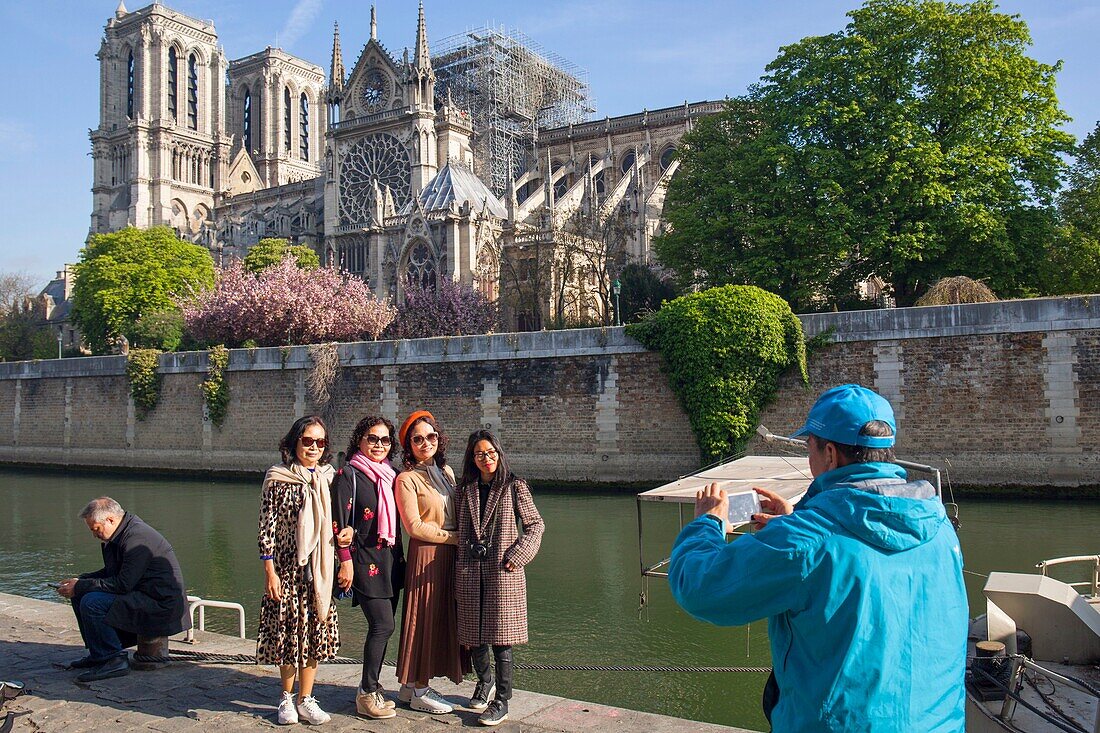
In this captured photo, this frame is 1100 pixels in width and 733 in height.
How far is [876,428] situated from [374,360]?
20965mm

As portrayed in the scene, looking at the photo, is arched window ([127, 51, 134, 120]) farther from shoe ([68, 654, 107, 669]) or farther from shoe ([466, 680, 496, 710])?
shoe ([466, 680, 496, 710])

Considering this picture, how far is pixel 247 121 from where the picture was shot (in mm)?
75312

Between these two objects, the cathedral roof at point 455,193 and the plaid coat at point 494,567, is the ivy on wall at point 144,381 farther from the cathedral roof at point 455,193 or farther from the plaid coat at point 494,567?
the plaid coat at point 494,567

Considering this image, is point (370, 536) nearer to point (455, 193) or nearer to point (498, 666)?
point (498, 666)

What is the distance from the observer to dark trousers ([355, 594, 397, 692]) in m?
4.64

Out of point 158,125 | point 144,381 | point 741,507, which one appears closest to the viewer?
point 741,507


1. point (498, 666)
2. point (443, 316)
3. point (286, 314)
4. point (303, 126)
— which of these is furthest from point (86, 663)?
point (303, 126)

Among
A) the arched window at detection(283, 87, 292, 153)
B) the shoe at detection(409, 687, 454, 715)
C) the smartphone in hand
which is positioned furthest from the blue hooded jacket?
the arched window at detection(283, 87, 292, 153)

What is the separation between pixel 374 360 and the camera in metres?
22.6

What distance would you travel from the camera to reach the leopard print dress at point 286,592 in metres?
4.67

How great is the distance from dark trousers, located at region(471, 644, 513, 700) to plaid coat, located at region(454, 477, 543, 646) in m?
0.06

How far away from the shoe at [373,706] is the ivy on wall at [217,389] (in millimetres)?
21482

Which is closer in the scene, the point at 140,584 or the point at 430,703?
the point at 430,703

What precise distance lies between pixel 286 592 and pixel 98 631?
1.46 m
